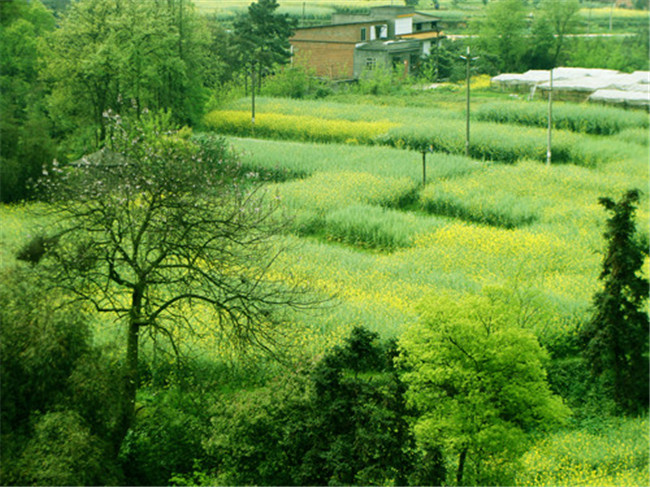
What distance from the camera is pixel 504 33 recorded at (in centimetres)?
5678

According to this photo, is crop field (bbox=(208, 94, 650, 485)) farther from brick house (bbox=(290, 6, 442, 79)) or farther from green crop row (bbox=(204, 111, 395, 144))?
brick house (bbox=(290, 6, 442, 79))

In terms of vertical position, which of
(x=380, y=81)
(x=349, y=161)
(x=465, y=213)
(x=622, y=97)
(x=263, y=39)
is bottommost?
(x=465, y=213)

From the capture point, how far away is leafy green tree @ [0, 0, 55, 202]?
29562 mm

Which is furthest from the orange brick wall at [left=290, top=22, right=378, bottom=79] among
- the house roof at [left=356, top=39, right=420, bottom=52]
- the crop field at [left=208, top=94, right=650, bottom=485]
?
the crop field at [left=208, top=94, right=650, bottom=485]

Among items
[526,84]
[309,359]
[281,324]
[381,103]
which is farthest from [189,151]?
[526,84]

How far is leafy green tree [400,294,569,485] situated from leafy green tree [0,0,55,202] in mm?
18382

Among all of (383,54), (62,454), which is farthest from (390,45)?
(62,454)

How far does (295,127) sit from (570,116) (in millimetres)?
14607

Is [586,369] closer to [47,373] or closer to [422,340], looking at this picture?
[422,340]

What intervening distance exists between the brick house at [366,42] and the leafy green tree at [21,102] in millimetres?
18864

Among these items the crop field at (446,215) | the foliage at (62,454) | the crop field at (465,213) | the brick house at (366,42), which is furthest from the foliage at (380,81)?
the foliage at (62,454)

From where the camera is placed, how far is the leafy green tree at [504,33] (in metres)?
55.3

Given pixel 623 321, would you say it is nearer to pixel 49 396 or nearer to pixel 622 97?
pixel 49 396

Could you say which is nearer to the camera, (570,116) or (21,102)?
(21,102)
